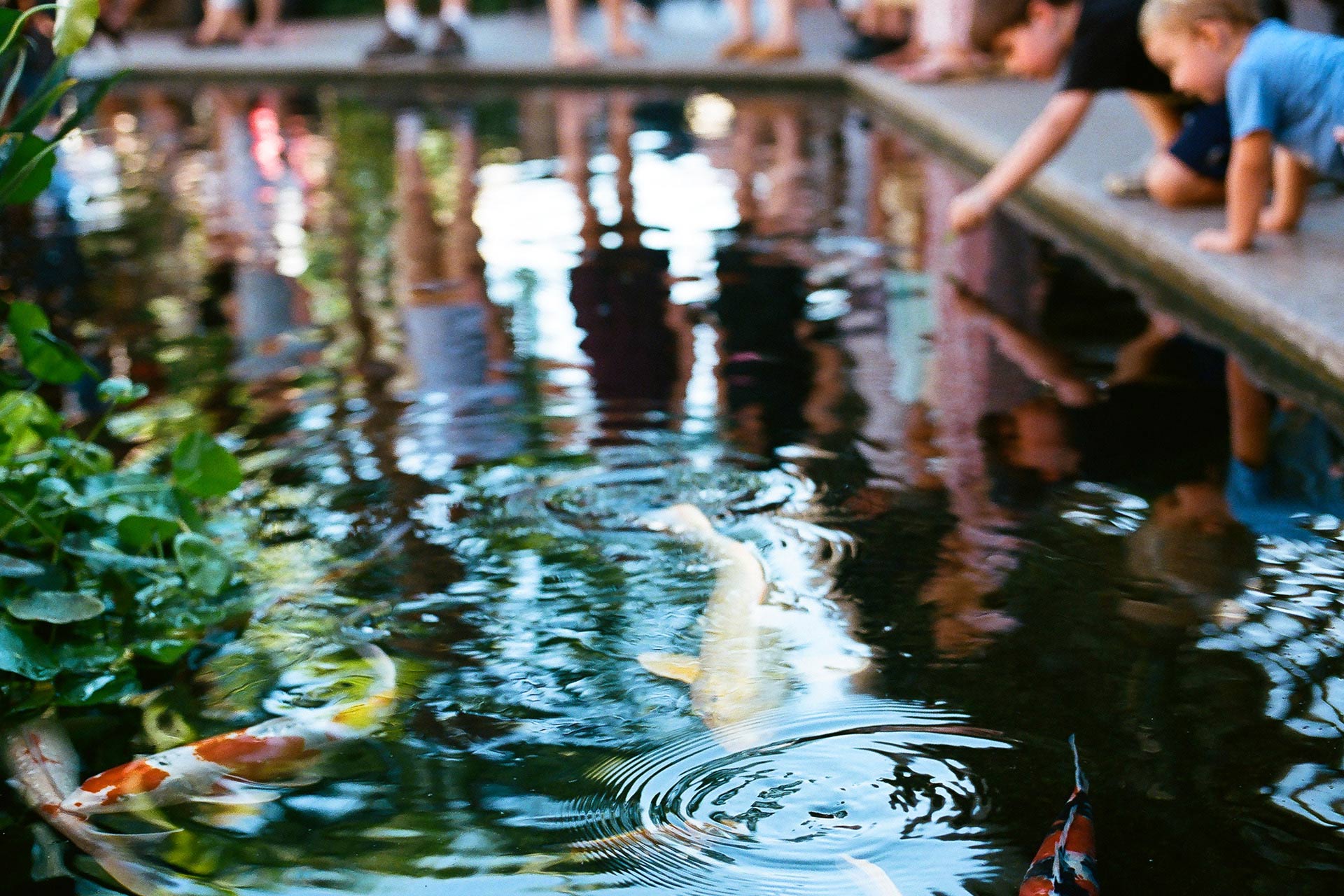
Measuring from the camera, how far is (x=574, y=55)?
11.5 metres

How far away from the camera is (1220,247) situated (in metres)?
4.54

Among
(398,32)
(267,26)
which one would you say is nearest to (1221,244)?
(398,32)

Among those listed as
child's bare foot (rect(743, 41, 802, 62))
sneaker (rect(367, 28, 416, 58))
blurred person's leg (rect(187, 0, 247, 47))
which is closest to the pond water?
child's bare foot (rect(743, 41, 802, 62))

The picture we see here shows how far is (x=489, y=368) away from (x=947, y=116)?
4.47 m

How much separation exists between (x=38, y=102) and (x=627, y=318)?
2.29 meters

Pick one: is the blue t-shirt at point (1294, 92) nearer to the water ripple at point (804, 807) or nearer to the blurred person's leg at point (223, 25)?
the water ripple at point (804, 807)

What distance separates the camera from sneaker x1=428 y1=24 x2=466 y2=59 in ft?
39.1

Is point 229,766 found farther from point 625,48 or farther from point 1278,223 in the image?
point 625,48

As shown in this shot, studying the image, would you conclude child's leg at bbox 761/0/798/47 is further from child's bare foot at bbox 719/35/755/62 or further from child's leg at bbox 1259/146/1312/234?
child's leg at bbox 1259/146/1312/234

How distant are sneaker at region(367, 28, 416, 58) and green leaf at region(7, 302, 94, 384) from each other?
958cm

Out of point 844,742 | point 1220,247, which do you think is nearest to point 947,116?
point 1220,247

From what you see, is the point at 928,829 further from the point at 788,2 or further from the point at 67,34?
the point at 788,2

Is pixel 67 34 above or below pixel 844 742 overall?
above

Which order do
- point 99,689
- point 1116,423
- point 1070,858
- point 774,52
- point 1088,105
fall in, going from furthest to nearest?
point 774,52
point 1088,105
point 1116,423
point 99,689
point 1070,858
